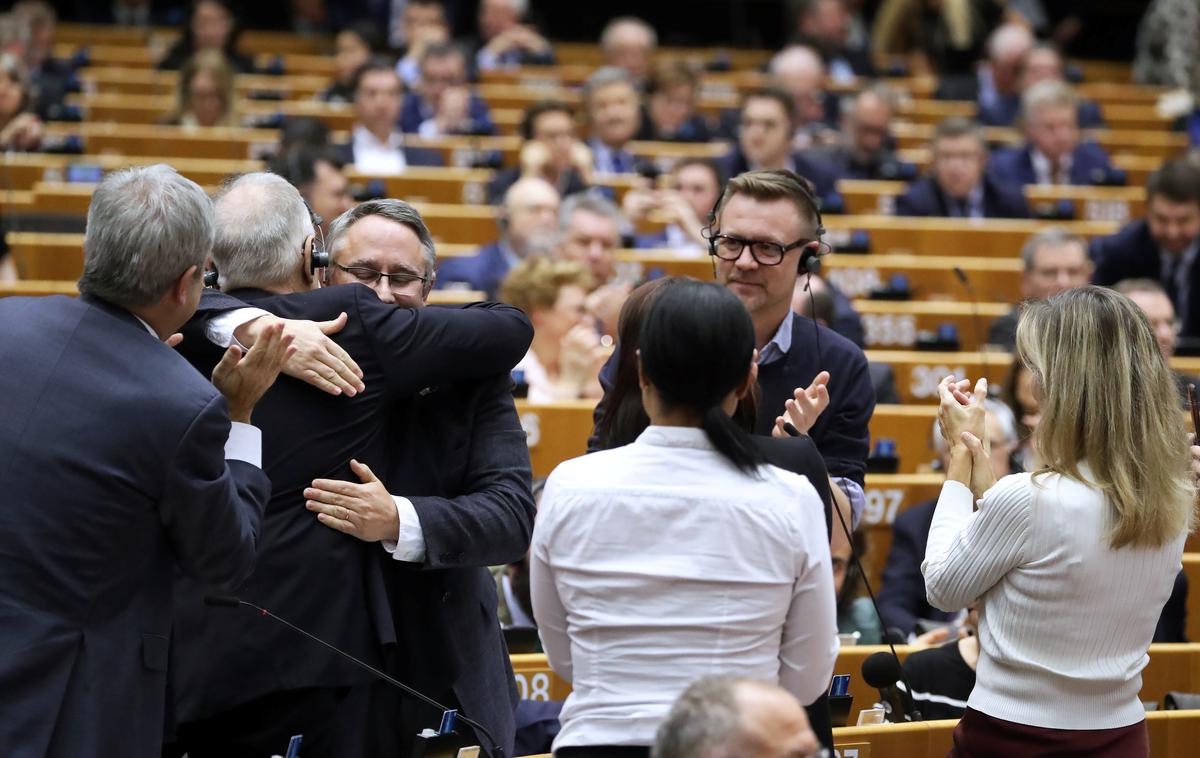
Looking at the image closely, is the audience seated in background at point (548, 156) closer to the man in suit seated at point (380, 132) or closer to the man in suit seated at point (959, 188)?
the man in suit seated at point (380, 132)

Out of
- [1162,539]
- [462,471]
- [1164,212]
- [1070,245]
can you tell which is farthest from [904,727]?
[1164,212]

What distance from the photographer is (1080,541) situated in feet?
7.28

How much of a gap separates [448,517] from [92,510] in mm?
535

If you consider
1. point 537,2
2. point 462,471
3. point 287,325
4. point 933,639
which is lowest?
point 933,639

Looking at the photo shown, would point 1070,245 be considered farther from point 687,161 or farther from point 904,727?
point 904,727

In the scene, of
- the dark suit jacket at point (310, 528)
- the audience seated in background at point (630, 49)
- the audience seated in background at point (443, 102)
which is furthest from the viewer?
the audience seated in background at point (630, 49)

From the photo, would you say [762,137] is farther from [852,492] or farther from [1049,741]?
[1049,741]

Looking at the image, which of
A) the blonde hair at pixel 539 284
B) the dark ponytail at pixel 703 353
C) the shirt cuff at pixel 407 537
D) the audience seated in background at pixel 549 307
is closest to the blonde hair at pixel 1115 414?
the dark ponytail at pixel 703 353

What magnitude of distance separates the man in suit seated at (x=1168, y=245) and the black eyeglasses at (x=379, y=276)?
447 cm

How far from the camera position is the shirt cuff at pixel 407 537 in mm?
2299

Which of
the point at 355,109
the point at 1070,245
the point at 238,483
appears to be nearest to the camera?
the point at 238,483

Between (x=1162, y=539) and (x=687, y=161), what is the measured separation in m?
4.87

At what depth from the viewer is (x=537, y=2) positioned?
12148mm

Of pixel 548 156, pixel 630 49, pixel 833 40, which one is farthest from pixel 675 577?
pixel 833 40
